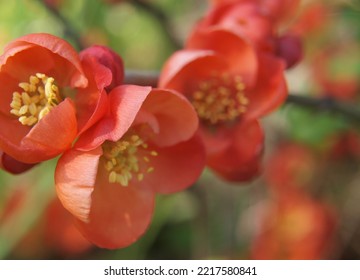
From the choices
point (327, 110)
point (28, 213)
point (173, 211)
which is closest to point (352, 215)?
point (173, 211)

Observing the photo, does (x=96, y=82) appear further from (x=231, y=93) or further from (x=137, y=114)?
(x=231, y=93)

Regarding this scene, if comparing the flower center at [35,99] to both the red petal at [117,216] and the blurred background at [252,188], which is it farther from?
the blurred background at [252,188]

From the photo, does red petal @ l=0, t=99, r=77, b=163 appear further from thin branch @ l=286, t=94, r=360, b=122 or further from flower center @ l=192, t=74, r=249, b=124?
thin branch @ l=286, t=94, r=360, b=122

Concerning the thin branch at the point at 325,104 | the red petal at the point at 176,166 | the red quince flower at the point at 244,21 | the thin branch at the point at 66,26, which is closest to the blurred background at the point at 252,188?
the thin branch at the point at 66,26
